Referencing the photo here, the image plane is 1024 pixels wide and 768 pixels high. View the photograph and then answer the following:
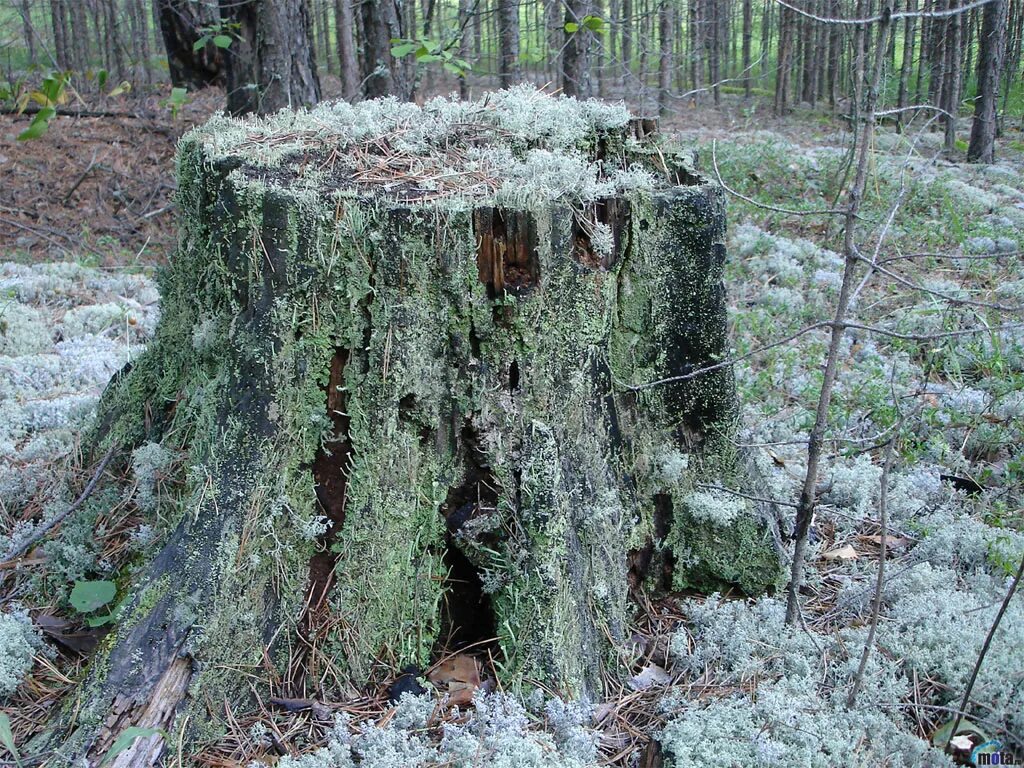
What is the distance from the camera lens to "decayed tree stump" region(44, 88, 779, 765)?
2.72 metres

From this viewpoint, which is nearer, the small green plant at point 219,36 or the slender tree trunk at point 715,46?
the small green plant at point 219,36

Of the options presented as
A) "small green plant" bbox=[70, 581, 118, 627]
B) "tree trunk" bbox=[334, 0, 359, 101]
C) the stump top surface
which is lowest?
"small green plant" bbox=[70, 581, 118, 627]

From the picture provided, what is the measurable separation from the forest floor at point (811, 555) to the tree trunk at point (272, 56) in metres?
2.06

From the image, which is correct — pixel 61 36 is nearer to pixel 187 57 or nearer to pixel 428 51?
pixel 187 57

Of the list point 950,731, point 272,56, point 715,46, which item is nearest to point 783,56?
point 715,46

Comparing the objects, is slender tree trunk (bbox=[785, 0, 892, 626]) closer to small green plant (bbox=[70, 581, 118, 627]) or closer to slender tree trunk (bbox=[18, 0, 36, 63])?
small green plant (bbox=[70, 581, 118, 627])

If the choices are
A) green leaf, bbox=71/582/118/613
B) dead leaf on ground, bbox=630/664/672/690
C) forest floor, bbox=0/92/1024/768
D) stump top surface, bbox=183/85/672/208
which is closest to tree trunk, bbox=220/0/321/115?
forest floor, bbox=0/92/1024/768

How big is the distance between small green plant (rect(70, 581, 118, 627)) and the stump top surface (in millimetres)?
1657

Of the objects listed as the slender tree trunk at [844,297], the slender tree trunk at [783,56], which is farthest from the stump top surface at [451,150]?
the slender tree trunk at [783,56]

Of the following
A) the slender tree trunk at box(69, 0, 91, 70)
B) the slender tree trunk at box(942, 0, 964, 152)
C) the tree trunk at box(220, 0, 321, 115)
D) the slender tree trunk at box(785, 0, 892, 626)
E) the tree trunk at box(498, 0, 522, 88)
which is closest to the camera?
→ the slender tree trunk at box(785, 0, 892, 626)

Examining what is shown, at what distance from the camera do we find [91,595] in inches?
121

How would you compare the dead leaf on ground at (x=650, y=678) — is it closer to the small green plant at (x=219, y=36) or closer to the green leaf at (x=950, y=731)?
the green leaf at (x=950, y=731)

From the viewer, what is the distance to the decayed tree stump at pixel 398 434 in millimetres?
2725

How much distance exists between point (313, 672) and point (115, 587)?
0.94m
